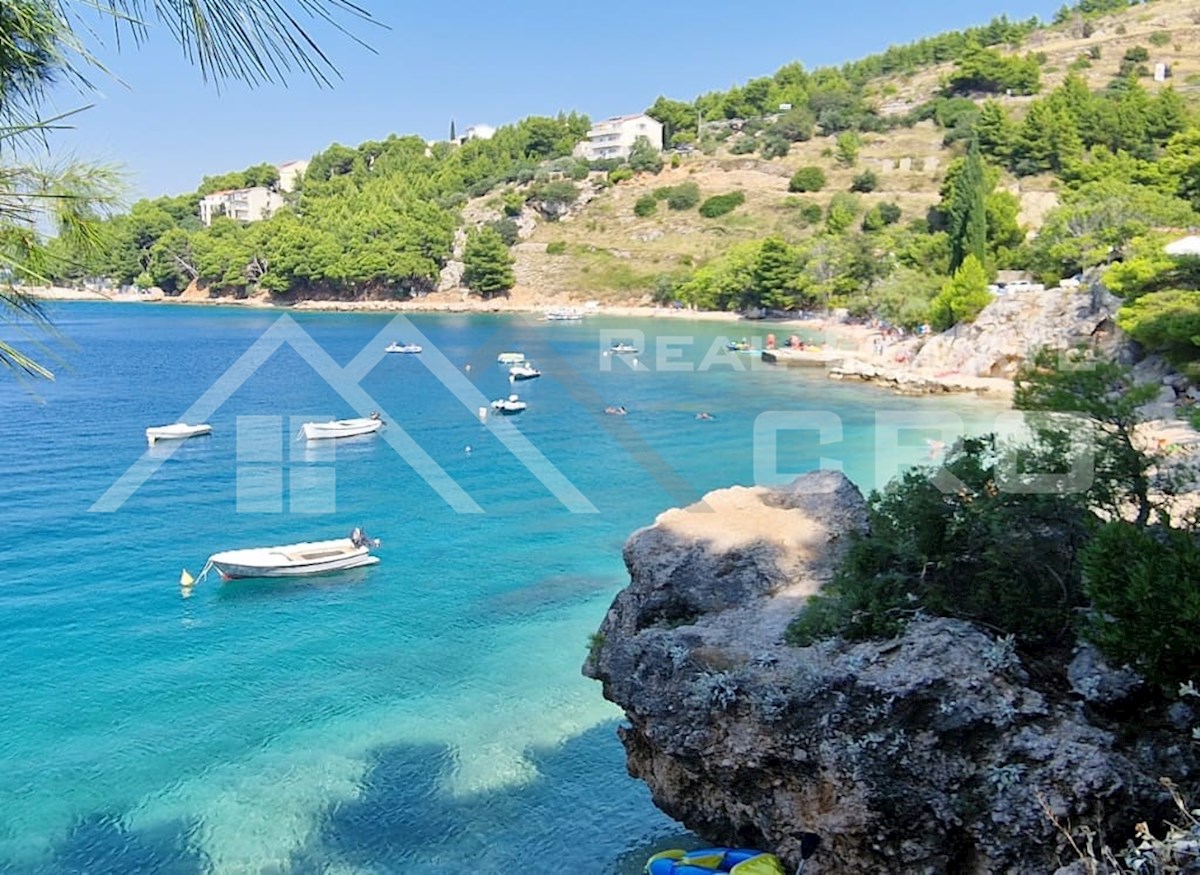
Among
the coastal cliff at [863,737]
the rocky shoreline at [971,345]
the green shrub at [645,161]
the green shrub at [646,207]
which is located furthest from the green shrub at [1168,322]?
the green shrub at [645,161]

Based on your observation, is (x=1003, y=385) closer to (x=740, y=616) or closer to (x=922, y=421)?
(x=922, y=421)

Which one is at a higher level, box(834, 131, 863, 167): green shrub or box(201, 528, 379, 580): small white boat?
box(834, 131, 863, 167): green shrub

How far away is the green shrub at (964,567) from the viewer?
837 centimetres

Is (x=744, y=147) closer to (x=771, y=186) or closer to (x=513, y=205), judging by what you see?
(x=771, y=186)

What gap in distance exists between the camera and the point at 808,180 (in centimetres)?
9756

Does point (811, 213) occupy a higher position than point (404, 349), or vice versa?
point (811, 213)

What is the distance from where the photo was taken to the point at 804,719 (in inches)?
309

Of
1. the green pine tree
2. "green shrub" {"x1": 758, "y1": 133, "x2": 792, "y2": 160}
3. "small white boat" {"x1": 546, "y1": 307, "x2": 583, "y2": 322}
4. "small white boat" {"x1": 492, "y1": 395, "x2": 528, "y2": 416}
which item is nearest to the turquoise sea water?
"small white boat" {"x1": 492, "y1": 395, "x2": 528, "y2": 416}

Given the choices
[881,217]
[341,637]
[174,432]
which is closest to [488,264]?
[881,217]

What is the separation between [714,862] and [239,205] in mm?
143431

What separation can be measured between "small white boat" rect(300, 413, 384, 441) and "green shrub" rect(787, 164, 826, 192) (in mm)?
72645

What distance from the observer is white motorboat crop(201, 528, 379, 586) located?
779 inches

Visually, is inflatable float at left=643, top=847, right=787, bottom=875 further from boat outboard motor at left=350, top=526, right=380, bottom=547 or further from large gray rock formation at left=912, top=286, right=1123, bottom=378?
large gray rock formation at left=912, top=286, right=1123, bottom=378

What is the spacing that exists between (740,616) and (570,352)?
54.8m
